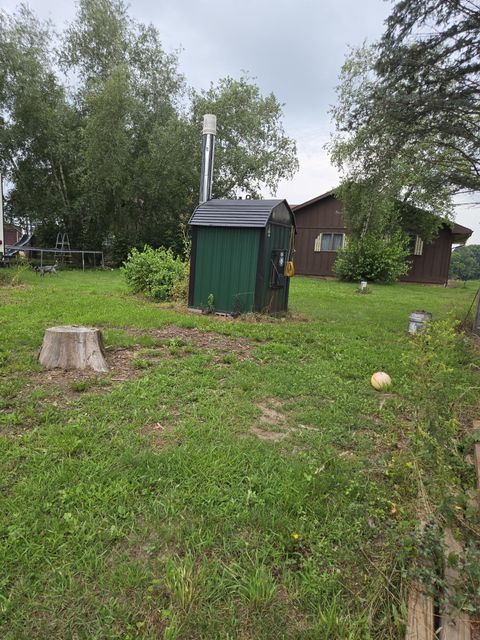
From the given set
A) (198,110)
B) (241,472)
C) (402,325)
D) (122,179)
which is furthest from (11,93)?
(241,472)

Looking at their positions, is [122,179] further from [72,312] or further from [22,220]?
[72,312]

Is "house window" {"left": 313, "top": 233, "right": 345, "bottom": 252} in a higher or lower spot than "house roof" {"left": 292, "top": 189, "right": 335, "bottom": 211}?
lower

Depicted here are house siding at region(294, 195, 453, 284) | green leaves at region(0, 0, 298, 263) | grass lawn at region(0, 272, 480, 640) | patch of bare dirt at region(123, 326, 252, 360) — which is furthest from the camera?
house siding at region(294, 195, 453, 284)

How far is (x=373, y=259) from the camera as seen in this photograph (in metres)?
17.4

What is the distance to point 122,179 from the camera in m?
18.3

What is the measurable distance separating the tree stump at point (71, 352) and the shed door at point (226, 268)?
11.8ft

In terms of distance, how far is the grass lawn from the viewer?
155 centimetres

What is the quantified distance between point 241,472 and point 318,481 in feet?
1.43

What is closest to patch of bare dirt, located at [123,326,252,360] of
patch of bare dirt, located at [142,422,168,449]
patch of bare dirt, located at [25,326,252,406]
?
patch of bare dirt, located at [25,326,252,406]

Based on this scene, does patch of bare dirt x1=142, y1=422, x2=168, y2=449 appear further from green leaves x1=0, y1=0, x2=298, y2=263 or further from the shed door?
green leaves x1=0, y1=0, x2=298, y2=263

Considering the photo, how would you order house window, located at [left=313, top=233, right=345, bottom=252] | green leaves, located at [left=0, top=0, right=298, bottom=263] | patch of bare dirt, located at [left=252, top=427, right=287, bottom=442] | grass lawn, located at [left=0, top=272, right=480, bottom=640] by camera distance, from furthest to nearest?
house window, located at [left=313, top=233, right=345, bottom=252]
green leaves, located at [left=0, top=0, right=298, bottom=263]
patch of bare dirt, located at [left=252, top=427, right=287, bottom=442]
grass lawn, located at [left=0, top=272, right=480, bottom=640]

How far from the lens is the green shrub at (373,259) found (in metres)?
17.3

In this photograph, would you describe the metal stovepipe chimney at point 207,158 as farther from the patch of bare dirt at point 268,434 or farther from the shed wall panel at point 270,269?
the patch of bare dirt at point 268,434

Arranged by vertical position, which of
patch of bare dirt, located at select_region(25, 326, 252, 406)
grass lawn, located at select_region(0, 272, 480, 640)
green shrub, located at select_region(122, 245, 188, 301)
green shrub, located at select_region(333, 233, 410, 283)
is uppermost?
green shrub, located at select_region(333, 233, 410, 283)
